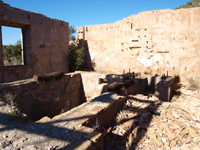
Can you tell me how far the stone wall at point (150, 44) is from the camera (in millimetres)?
8492

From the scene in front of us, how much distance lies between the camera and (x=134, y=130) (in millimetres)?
3883

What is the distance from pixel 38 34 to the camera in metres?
9.01

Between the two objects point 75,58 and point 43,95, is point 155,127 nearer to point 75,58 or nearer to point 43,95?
point 43,95

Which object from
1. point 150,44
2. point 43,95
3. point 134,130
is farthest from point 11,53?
point 134,130

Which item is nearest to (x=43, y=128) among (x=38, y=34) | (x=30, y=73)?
(x=30, y=73)

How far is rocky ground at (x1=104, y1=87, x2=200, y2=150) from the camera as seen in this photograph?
136 inches

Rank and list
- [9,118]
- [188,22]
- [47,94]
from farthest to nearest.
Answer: [188,22] → [47,94] → [9,118]

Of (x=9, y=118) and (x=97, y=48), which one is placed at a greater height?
(x=97, y=48)

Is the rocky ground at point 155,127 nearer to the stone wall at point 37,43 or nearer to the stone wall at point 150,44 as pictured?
the stone wall at point 150,44

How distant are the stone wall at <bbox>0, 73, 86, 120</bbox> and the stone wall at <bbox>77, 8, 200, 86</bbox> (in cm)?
354

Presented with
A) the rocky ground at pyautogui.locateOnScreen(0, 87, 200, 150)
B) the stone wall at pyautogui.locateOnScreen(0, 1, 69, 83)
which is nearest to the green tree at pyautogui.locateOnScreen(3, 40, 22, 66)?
the stone wall at pyautogui.locateOnScreen(0, 1, 69, 83)

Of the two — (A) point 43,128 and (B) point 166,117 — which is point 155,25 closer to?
(B) point 166,117

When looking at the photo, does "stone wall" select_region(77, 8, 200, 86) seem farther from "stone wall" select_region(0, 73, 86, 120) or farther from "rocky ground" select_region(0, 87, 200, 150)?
"rocky ground" select_region(0, 87, 200, 150)

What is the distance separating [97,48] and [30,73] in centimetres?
485
